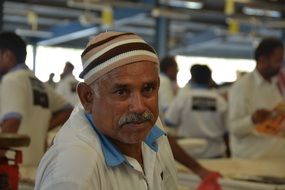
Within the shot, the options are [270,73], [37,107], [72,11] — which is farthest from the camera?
[72,11]

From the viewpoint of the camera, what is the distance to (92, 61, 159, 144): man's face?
1462mm

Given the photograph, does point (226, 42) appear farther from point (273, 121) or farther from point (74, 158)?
point (74, 158)

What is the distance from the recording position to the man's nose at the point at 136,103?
1455mm

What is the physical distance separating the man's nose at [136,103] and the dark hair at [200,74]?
445 cm

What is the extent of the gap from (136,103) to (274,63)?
2804 millimetres

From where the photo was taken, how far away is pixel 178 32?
17359 millimetres

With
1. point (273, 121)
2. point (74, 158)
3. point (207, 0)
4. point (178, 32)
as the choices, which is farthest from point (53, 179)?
point (178, 32)

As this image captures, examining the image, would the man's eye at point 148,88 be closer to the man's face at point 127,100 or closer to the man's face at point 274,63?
the man's face at point 127,100

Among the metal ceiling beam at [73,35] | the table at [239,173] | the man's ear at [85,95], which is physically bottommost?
the metal ceiling beam at [73,35]

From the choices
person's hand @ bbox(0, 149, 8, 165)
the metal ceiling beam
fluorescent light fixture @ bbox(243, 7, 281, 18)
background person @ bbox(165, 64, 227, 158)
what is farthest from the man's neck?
the metal ceiling beam

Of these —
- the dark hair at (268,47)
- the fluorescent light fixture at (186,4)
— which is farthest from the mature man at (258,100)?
the fluorescent light fixture at (186,4)

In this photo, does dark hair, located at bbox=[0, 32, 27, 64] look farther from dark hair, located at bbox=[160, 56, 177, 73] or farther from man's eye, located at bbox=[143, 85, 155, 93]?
dark hair, located at bbox=[160, 56, 177, 73]

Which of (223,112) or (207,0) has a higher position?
(207,0)

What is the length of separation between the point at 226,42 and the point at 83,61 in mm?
17750
